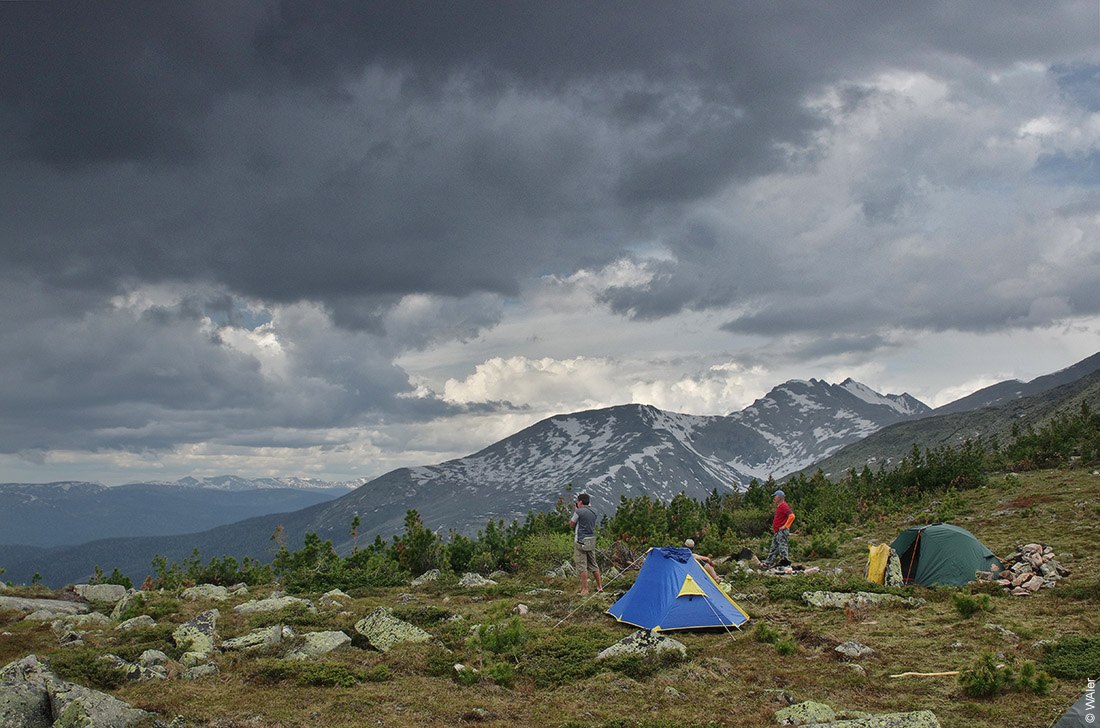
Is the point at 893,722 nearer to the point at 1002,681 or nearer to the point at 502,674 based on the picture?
the point at 1002,681

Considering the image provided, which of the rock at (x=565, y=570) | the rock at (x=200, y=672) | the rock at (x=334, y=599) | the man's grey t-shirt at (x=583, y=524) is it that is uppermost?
the man's grey t-shirt at (x=583, y=524)

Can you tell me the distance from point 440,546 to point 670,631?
17.6 meters

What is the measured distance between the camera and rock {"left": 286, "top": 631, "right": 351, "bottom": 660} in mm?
16172

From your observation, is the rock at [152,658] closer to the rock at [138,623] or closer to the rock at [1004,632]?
the rock at [138,623]

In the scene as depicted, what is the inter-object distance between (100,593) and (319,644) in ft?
51.0

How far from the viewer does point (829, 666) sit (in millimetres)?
14352

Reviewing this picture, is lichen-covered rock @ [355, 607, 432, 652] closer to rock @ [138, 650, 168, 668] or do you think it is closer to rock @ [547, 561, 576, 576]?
rock @ [138, 650, 168, 668]

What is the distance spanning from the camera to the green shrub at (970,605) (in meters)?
17.6

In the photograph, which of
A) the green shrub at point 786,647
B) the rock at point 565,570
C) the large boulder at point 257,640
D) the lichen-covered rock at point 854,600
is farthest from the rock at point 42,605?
the lichen-covered rock at point 854,600

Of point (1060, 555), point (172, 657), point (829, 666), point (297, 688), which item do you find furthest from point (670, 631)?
point (1060, 555)

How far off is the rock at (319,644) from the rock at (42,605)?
10.7 m

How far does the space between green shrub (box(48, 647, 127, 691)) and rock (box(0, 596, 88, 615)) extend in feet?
29.8

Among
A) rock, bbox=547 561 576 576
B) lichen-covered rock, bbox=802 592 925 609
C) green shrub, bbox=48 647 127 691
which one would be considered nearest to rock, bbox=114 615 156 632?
green shrub, bbox=48 647 127 691


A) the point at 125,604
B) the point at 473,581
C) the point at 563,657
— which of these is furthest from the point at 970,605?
the point at 125,604
